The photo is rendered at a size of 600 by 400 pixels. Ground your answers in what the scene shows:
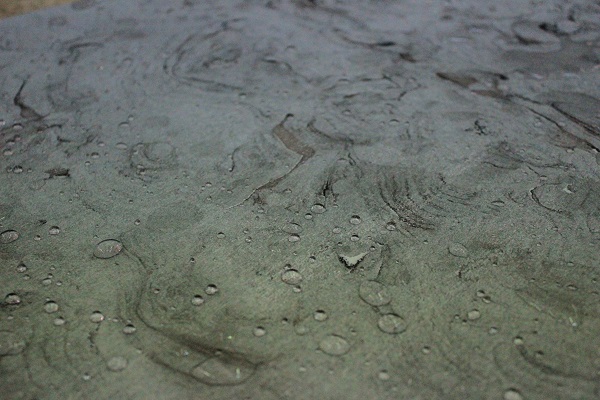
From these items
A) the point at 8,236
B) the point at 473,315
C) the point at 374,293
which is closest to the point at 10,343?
the point at 8,236

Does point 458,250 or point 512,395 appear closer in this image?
point 512,395

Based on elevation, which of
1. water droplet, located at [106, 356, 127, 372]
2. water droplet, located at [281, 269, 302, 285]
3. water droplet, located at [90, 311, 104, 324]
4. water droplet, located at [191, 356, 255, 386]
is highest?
water droplet, located at [281, 269, 302, 285]

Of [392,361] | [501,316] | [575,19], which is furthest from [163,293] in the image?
[575,19]

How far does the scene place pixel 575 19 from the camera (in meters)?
1.97

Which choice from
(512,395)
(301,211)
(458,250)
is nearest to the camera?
(512,395)

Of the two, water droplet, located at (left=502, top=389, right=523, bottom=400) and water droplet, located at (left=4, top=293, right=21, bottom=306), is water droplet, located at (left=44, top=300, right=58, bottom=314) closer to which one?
water droplet, located at (left=4, top=293, right=21, bottom=306)

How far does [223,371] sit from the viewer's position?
32.5 inches

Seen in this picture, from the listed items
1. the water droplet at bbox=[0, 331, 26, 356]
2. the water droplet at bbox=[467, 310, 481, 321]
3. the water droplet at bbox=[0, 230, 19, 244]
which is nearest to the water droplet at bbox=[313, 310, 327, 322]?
the water droplet at bbox=[467, 310, 481, 321]

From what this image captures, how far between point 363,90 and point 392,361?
93 centimetres

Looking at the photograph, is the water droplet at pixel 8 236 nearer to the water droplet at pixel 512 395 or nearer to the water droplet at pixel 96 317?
the water droplet at pixel 96 317

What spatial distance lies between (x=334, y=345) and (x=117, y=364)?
13.6 inches

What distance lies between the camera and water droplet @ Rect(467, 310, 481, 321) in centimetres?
90

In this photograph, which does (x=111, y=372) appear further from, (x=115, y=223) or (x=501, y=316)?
(x=501, y=316)

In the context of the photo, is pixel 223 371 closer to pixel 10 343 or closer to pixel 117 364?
pixel 117 364
